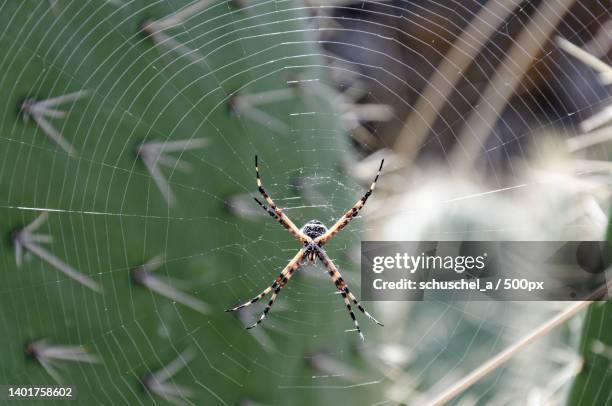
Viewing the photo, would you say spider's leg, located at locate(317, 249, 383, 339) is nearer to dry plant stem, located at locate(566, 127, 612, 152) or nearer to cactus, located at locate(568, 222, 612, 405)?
dry plant stem, located at locate(566, 127, 612, 152)

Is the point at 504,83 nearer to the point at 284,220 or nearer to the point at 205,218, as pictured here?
the point at 284,220

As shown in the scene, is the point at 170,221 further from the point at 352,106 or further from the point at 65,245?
the point at 352,106

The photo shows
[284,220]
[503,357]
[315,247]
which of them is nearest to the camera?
[503,357]

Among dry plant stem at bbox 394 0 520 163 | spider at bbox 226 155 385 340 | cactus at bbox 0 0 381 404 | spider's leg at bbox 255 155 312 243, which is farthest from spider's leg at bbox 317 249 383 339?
cactus at bbox 0 0 381 404

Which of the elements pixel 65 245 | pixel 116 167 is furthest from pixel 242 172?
pixel 65 245

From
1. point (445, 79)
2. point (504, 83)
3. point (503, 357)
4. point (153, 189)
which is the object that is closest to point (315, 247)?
point (445, 79)

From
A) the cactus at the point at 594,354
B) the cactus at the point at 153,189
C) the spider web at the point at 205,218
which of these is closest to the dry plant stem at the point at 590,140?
the spider web at the point at 205,218
